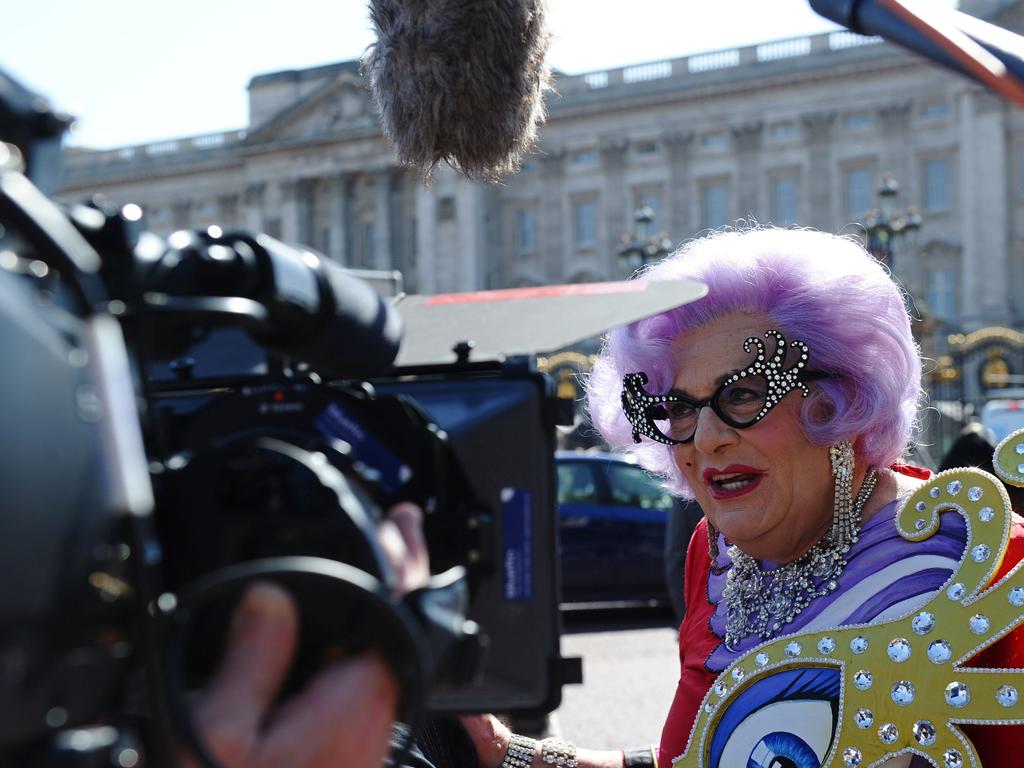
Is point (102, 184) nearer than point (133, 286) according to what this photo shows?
No

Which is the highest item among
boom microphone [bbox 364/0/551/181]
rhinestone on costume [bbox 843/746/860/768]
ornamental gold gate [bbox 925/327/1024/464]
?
boom microphone [bbox 364/0/551/181]

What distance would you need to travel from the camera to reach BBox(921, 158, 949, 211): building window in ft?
120

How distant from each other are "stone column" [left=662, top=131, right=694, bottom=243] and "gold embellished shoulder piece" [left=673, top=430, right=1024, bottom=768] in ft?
128

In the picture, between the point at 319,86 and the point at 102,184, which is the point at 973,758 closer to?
the point at 319,86

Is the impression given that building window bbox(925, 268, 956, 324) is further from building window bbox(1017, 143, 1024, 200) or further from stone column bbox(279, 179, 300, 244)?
stone column bbox(279, 179, 300, 244)

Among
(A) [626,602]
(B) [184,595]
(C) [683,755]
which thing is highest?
(B) [184,595]

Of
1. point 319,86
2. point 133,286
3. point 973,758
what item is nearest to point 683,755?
point 973,758

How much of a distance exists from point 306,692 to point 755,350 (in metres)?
1.28

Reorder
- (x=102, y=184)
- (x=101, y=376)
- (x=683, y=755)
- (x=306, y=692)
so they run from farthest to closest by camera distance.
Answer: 1. (x=102, y=184)
2. (x=683, y=755)
3. (x=306, y=692)
4. (x=101, y=376)

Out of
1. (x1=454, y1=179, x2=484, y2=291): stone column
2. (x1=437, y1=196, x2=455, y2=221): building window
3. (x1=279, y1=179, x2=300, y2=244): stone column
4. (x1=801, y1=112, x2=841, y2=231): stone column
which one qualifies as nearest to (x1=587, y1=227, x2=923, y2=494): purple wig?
Answer: (x1=801, y1=112, x2=841, y2=231): stone column

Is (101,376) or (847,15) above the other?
(847,15)

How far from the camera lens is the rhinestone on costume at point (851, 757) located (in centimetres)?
172

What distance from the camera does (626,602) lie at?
10.6 metres

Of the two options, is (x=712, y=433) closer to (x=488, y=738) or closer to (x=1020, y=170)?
(x=488, y=738)
